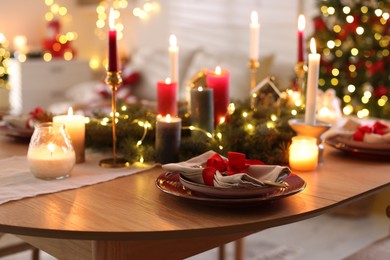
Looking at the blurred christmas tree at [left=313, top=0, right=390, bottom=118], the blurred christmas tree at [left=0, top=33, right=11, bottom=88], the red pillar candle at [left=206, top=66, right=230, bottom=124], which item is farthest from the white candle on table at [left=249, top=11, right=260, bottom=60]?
the blurred christmas tree at [left=0, top=33, right=11, bottom=88]

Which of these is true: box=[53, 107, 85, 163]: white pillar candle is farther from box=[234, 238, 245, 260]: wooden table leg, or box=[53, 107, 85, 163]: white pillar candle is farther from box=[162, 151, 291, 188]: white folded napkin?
box=[234, 238, 245, 260]: wooden table leg

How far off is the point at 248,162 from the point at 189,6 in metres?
3.47

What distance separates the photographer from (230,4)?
14.3 feet

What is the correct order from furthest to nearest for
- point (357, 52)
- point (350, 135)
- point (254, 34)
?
1. point (357, 52)
2. point (254, 34)
3. point (350, 135)

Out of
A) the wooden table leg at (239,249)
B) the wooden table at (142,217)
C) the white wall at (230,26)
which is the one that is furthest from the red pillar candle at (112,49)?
the white wall at (230,26)

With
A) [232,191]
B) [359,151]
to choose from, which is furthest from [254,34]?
[232,191]

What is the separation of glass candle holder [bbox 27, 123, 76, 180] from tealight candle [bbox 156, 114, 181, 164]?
0.23 metres

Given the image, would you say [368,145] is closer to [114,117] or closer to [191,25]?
[114,117]

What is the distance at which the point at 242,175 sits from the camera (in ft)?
3.87

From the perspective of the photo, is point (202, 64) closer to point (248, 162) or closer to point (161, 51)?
point (161, 51)

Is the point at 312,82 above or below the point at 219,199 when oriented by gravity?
above

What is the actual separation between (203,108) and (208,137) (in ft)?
0.29

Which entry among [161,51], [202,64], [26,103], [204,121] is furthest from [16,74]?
[204,121]

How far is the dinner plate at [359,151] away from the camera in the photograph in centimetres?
163
